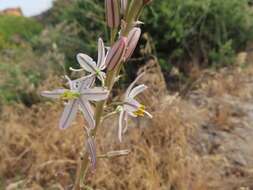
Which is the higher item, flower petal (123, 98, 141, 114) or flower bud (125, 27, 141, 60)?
flower bud (125, 27, 141, 60)

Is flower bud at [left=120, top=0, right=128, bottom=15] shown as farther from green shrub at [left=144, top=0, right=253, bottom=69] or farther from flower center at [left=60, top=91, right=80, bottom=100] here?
green shrub at [left=144, top=0, right=253, bottom=69]

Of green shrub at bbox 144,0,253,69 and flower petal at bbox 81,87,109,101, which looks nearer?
flower petal at bbox 81,87,109,101

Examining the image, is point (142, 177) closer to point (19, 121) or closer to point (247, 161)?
point (247, 161)

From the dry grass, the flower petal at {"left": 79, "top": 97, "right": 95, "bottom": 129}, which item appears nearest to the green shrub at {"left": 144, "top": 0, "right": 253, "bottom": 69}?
the dry grass

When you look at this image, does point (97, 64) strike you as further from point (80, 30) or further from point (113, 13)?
point (80, 30)

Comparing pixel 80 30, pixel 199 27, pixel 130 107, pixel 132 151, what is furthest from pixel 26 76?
pixel 130 107

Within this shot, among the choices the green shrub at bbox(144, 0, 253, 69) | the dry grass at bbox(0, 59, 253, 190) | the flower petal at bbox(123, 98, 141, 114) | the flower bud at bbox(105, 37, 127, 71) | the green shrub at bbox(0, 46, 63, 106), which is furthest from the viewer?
the green shrub at bbox(144, 0, 253, 69)

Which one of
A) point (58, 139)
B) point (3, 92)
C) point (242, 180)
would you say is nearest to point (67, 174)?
point (58, 139)
